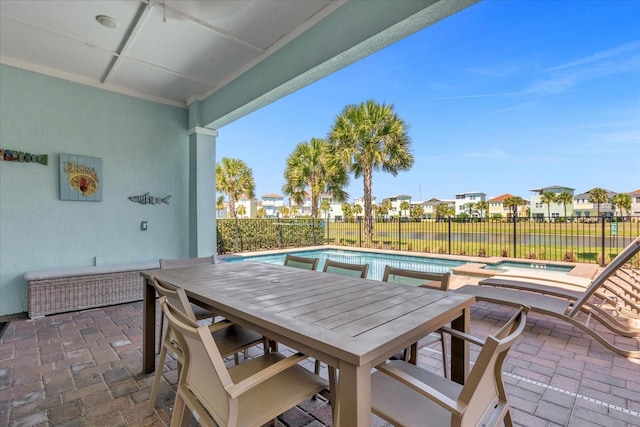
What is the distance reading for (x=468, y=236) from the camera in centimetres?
930

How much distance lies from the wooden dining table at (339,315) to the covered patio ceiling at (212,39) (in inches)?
82.6

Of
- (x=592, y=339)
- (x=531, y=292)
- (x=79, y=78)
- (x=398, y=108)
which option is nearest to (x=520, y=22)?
(x=398, y=108)

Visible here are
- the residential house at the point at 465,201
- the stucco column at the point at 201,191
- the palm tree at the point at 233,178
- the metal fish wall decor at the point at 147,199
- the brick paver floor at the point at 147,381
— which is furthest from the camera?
the residential house at the point at 465,201

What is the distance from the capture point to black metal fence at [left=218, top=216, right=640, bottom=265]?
7.16 meters

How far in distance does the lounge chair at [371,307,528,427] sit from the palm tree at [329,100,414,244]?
9007 mm

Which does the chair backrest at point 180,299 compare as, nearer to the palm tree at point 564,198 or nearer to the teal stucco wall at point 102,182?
the teal stucco wall at point 102,182

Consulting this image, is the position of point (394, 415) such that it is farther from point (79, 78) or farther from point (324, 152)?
point (324, 152)

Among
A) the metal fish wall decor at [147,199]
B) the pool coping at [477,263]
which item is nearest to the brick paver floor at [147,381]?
the metal fish wall decor at [147,199]

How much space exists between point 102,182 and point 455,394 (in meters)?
5.22

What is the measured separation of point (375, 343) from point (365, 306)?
461mm

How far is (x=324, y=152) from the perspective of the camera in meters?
11.3

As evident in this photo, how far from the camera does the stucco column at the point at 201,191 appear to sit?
5094 millimetres

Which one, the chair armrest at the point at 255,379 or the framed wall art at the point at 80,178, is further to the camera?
the framed wall art at the point at 80,178

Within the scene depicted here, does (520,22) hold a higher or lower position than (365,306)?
higher
